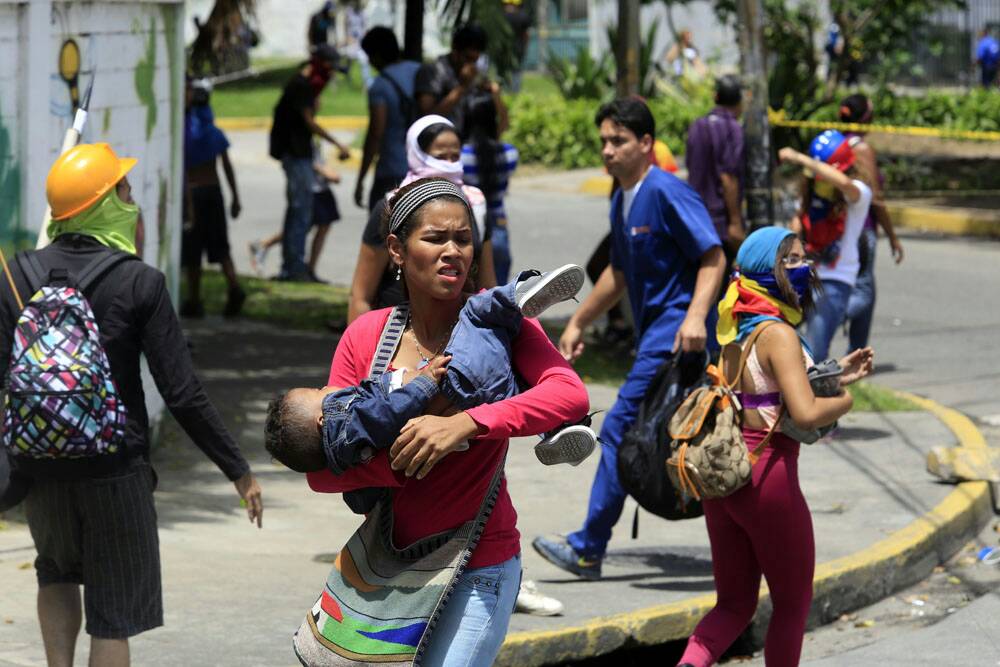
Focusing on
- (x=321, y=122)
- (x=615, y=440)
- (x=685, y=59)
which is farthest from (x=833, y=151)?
(x=321, y=122)

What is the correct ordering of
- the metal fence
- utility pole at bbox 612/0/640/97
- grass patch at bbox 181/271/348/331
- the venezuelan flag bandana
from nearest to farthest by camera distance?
the venezuelan flag bandana
utility pole at bbox 612/0/640/97
grass patch at bbox 181/271/348/331
the metal fence

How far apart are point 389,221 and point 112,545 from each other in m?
1.27

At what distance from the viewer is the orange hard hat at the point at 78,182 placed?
441cm

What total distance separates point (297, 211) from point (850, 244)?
20.0 ft

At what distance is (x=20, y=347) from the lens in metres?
4.24

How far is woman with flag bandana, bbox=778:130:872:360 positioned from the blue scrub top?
8.63ft

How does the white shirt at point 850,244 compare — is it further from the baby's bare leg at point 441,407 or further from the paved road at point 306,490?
the baby's bare leg at point 441,407

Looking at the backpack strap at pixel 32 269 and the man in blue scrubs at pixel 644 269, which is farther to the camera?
the man in blue scrubs at pixel 644 269

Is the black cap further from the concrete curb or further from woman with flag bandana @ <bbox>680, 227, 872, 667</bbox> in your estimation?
woman with flag bandana @ <bbox>680, 227, 872, 667</bbox>

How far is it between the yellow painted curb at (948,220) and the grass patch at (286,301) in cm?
666

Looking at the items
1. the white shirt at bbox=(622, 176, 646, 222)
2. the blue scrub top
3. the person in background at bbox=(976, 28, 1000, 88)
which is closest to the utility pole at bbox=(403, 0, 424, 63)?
the white shirt at bbox=(622, 176, 646, 222)

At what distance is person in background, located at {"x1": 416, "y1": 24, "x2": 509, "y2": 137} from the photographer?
10.0 m

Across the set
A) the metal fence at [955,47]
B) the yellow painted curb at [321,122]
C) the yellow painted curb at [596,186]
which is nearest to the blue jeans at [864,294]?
the yellow painted curb at [596,186]

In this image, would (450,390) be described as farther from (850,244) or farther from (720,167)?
(720,167)
